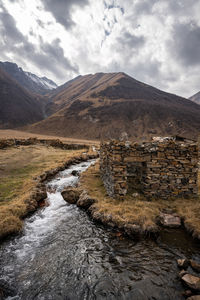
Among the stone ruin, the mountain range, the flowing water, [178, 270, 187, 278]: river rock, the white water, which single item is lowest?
the white water

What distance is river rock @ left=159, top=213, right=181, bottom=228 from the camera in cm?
703

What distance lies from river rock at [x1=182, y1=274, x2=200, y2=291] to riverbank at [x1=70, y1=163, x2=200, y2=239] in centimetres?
225

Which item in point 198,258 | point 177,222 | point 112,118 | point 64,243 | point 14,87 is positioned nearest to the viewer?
point 198,258

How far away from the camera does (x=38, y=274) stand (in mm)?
4926

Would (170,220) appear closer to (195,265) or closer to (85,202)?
(195,265)

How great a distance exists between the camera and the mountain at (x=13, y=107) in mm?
96681

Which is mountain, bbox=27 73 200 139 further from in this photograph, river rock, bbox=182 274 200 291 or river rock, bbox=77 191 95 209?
river rock, bbox=182 274 200 291

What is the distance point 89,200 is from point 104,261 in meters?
4.21

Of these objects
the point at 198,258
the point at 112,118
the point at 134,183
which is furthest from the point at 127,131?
the point at 198,258

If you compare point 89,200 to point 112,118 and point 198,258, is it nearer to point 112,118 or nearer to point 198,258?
point 198,258

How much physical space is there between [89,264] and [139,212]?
3.40 metres

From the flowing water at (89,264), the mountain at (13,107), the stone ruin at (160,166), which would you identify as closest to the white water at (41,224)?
the flowing water at (89,264)

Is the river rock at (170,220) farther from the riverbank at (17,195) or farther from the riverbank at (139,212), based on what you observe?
the riverbank at (17,195)

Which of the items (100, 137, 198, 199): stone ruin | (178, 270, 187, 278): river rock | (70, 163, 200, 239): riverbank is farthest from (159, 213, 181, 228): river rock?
(178, 270, 187, 278): river rock
